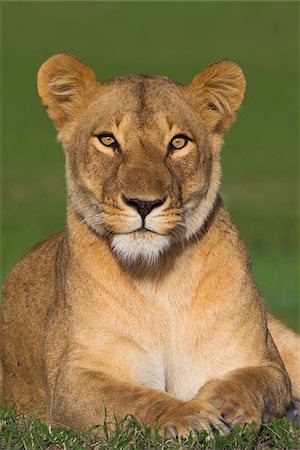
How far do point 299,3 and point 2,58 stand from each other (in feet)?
41.6

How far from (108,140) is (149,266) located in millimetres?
542

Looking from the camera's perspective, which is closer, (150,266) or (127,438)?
(127,438)

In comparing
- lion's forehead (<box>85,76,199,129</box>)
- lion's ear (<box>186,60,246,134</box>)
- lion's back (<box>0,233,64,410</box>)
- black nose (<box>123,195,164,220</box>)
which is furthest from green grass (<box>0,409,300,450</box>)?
lion's ear (<box>186,60,246,134</box>)

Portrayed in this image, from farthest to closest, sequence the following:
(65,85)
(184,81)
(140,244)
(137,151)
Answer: (184,81) < (65,85) < (137,151) < (140,244)

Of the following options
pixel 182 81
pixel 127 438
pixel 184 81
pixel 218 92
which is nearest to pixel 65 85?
pixel 218 92

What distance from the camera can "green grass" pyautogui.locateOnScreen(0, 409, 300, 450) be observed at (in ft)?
14.9

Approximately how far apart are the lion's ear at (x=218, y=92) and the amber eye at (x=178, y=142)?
12.6 inches

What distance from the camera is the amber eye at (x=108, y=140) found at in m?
5.09

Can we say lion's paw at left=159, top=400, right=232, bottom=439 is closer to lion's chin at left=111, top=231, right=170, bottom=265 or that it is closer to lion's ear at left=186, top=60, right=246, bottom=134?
lion's chin at left=111, top=231, right=170, bottom=265

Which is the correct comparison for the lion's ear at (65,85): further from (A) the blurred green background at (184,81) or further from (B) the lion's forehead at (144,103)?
(A) the blurred green background at (184,81)

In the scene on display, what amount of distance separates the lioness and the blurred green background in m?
4.60

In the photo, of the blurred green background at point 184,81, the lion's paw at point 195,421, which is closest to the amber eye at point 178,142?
the lion's paw at point 195,421

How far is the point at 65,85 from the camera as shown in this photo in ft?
18.1

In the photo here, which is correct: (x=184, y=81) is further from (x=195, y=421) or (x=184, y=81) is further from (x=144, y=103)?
(x=195, y=421)
